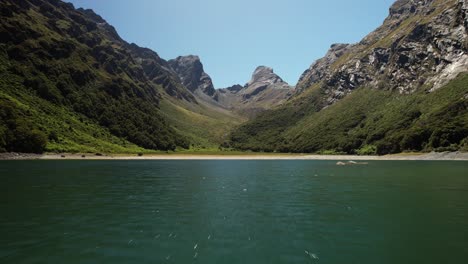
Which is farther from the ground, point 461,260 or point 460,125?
point 460,125

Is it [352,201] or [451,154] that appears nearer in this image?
[352,201]

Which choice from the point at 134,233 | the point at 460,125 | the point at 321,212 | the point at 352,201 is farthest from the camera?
the point at 460,125

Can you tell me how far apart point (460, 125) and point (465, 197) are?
17876 centimetres

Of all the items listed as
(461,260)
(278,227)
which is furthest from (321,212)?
(461,260)

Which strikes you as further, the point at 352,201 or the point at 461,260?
the point at 352,201

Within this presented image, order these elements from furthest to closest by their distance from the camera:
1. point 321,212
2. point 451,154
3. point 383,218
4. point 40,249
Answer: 1. point 451,154
2. point 321,212
3. point 383,218
4. point 40,249

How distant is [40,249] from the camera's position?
80.8 feet

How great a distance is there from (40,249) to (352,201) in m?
40.2

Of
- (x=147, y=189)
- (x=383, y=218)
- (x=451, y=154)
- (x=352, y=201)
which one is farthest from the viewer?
(x=451, y=154)

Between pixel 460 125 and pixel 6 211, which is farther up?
pixel 460 125

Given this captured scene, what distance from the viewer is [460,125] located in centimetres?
19862

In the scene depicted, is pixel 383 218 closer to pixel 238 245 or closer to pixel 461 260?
pixel 461 260

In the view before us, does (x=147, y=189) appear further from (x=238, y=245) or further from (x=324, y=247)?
(x=324, y=247)

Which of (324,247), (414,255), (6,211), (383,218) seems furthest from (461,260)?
(6,211)
